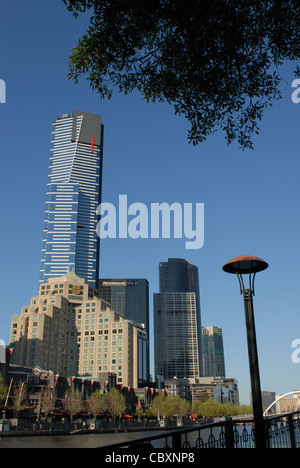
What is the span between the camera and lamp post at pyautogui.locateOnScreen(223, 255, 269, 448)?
35.0 ft

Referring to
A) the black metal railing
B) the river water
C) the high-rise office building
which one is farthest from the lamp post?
the high-rise office building

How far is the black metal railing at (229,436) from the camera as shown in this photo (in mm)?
7449

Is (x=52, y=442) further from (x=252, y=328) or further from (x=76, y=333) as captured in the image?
(x=76, y=333)

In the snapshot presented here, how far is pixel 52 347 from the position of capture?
157750 mm

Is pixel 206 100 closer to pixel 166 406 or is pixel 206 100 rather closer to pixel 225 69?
pixel 225 69

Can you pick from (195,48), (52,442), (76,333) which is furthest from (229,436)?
(76,333)

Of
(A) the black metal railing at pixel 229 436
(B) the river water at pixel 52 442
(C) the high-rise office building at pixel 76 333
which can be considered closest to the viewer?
(A) the black metal railing at pixel 229 436

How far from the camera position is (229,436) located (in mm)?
10320

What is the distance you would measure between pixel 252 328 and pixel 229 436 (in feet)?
9.70

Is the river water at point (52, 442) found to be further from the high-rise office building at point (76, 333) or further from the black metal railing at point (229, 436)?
the high-rise office building at point (76, 333)

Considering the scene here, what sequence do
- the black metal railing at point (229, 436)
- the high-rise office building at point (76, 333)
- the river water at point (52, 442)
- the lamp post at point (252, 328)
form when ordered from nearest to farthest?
the black metal railing at point (229, 436)
the lamp post at point (252, 328)
the river water at point (52, 442)
the high-rise office building at point (76, 333)

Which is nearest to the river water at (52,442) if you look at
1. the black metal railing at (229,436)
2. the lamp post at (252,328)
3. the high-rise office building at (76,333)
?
the black metal railing at (229,436)

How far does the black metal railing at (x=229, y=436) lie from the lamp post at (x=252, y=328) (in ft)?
1.36
